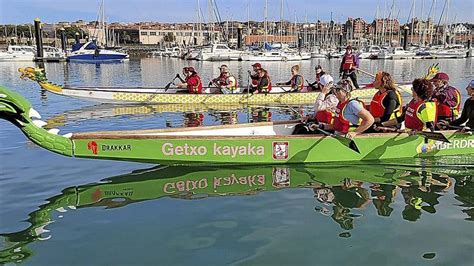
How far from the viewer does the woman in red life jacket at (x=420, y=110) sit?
8375 mm

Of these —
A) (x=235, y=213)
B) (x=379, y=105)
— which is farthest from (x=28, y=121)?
(x=379, y=105)

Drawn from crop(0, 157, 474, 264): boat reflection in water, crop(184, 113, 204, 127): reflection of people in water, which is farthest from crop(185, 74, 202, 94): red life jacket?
crop(0, 157, 474, 264): boat reflection in water

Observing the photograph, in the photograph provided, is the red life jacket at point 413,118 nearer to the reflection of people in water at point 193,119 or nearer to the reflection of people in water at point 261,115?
the reflection of people in water at point 261,115

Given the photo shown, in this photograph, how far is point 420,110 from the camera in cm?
848

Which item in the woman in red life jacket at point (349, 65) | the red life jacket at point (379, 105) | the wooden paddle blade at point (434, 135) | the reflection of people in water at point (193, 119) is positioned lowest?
the reflection of people in water at point (193, 119)

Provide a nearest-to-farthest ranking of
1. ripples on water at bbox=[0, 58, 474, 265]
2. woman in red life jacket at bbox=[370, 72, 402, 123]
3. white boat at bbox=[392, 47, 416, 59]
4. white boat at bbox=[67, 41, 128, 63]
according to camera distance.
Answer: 1. ripples on water at bbox=[0, 58, 474, 265]
2. woman in red life jacket at bbox=[370, 72, 402, 123]
3. white boat at bbox=[67, 41, 128, 63]
4. white boat at bbox=[392, 47, 416, 59]

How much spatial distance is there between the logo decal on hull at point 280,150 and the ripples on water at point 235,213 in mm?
300

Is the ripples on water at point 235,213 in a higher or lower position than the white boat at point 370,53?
lower

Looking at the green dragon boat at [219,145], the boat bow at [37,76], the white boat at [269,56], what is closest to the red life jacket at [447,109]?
the green dragon boat at [219,145]

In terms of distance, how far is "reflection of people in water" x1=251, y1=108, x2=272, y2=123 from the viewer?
15664 millimetres

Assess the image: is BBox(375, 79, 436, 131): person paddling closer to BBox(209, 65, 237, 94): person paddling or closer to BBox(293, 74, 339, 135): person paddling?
BBox(293, 74, 339, 135): person paddling

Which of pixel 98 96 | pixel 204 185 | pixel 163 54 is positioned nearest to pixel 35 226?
pixel 204 185

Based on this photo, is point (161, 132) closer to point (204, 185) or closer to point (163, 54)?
point (204, 185)

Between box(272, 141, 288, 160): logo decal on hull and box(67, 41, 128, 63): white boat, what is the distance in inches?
2377
